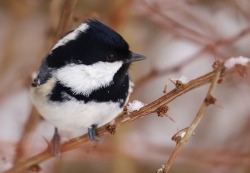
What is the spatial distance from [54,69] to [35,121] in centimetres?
39

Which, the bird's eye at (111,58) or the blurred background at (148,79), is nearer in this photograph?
the bird's eye at (111,58)

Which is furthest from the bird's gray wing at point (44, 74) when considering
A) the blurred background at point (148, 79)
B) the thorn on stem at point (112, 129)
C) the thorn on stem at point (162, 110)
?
the thorn on stem at point (162, 110)

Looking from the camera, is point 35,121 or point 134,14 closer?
point 35,121

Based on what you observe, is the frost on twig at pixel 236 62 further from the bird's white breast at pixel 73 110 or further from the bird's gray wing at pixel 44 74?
the bird's gray wing at pixel 44 74

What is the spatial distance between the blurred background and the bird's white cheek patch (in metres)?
0.20

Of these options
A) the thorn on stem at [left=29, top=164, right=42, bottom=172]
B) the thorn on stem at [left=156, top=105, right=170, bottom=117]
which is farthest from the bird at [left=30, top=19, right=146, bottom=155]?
the thorn on stem at [left=156, top=105, right=170, bottom=117]

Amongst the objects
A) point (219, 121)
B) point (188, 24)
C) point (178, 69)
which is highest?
point (188, 24)

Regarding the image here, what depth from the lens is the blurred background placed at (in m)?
1.46

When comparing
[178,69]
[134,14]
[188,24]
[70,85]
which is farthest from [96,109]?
[188,24]

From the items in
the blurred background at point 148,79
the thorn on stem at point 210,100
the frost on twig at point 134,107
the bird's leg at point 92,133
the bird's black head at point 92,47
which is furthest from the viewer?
the blurred background at point 148,79

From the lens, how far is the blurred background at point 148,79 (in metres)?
1.46

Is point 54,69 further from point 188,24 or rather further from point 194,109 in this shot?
point 194,109

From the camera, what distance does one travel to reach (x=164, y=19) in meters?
1.49

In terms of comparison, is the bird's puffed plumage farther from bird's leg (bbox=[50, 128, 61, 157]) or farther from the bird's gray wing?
bird's leg (bbox=[50, 128, 61, 157])
